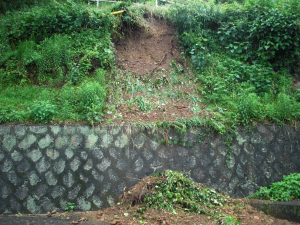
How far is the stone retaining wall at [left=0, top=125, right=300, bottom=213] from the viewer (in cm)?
462

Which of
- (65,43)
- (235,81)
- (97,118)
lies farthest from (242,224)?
(65,43)

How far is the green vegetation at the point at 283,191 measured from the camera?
212 inches

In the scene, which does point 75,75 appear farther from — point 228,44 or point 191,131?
point 228,44

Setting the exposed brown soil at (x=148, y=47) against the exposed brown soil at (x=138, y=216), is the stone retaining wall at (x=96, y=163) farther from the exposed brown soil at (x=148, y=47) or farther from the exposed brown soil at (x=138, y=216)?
the exposed brown soil at (x=148, y=47)

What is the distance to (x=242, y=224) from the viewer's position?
13.7 ft

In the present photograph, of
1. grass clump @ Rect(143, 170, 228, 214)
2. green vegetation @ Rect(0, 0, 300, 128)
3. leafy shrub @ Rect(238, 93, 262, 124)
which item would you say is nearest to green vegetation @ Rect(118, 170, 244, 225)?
grass clump @ Rect(143, 170, 228, 214)

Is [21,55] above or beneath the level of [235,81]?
above

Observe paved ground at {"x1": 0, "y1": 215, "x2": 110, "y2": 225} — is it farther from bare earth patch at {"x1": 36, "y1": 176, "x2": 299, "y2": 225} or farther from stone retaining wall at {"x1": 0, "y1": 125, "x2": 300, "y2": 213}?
stone retaining wall at {"x1": 0, "y1": 125, "x2": 300, "y2": 213}

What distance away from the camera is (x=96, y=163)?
4.88m

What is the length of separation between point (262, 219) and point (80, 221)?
10.0ft

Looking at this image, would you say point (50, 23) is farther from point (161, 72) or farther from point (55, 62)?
point (161, 72)

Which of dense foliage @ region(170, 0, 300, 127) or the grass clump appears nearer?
the grass clump

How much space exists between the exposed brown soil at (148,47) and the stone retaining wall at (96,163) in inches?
95.1

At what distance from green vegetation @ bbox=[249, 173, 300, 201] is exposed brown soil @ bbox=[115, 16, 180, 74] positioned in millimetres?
3806
